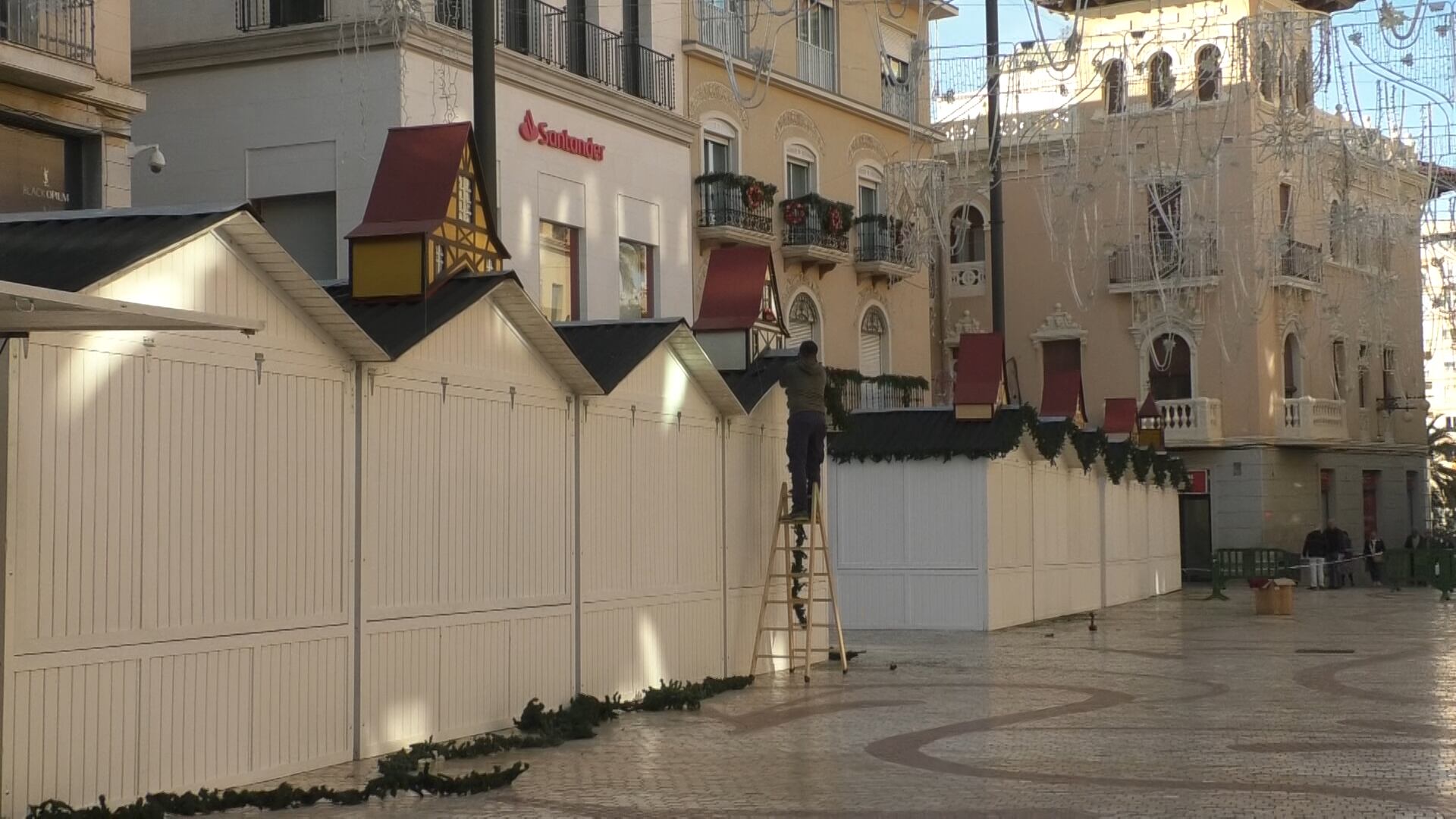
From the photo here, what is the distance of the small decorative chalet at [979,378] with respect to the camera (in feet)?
96.7

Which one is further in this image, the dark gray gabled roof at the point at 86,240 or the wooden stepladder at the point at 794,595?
the wooden stepladder at the point at 794,595

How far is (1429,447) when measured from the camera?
64.1 m

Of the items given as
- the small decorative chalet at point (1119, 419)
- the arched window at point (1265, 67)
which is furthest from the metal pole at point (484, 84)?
the small decorative chalet at point (1119, 419)

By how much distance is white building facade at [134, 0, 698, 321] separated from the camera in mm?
27500

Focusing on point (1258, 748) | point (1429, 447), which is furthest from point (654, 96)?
point (1429, 447)

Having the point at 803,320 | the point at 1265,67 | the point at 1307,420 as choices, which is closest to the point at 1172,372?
the point at 1307,420

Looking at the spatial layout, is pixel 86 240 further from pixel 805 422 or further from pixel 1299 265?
pixel 1299 265

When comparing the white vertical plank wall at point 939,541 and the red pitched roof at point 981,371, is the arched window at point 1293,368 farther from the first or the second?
the red pitched roof at point 981,371

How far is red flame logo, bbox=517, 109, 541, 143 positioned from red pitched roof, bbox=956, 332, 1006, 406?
740 centimetres

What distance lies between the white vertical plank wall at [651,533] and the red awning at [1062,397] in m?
18.6

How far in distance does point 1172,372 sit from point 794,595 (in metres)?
36.1

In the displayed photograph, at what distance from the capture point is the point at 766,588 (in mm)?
20875

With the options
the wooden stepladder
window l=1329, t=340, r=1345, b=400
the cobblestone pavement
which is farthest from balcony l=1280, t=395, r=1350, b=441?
the wooden stepladder

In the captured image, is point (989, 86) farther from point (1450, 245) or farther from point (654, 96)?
point (654, 96)
